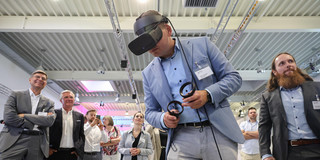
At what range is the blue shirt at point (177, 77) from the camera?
120 cm

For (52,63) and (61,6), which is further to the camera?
(52,63)

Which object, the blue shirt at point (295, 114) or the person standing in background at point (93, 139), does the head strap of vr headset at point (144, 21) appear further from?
the person standing in background at point (93, 139)

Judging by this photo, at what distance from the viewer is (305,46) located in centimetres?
741

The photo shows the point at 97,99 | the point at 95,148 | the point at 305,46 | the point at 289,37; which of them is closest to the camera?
the point at 95,148

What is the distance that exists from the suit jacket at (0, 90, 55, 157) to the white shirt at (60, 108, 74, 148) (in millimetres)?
439

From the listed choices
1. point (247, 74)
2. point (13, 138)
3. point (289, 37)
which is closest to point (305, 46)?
point (289, 37)

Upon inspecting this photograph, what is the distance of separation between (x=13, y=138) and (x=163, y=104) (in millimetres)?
2269

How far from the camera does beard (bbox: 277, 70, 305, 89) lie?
209cm

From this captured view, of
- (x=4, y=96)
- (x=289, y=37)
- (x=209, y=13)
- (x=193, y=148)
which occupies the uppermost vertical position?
(x=209, y=13)

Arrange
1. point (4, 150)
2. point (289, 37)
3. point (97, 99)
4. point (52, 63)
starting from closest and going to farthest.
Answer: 1. point (4, 150)
2. point (289, 37)
3. point (52, 63)
4. point (97, 99)

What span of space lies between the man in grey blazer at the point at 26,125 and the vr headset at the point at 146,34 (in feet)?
7.22

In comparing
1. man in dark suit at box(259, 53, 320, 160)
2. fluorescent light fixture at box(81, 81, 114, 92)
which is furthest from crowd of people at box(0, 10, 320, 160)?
fluorescent light fixture at box(81, 81, 114, 92)

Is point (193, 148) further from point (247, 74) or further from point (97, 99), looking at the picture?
point (97, 99)

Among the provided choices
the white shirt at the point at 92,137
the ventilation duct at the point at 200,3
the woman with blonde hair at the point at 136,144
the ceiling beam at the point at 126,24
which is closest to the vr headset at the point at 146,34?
the woman with blonde hair at the point at 136,144
